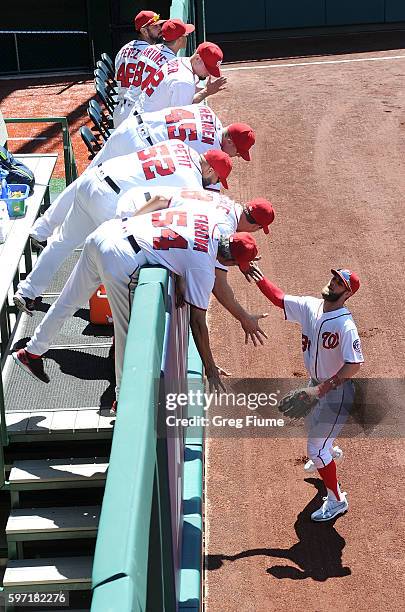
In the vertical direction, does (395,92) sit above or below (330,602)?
above

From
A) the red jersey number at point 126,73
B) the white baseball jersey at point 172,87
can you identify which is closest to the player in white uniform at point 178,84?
the white baseball jersey at point 172,87

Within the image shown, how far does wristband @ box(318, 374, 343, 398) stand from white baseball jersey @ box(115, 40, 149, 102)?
13.8ft

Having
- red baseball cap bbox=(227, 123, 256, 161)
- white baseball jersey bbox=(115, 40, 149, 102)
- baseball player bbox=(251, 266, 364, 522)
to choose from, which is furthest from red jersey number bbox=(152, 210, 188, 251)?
white baseball jersey bbox=(115, 40, 149, 102)

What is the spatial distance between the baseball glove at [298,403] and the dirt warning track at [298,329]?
743mm

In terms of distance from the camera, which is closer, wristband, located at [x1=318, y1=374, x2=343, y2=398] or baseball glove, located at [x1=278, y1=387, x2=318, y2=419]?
wristband, located at [x1=318, y1=374, x2=343, y2=398]

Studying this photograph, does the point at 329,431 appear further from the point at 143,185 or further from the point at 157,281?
the point at 157,281

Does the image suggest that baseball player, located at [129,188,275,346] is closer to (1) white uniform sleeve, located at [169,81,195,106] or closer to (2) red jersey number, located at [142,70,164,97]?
(1) white uniform sleeve, located at [169,81,195,106]

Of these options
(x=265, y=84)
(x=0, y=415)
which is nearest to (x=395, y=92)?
(x=265, y=84)

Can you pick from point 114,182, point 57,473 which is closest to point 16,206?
point 114,182

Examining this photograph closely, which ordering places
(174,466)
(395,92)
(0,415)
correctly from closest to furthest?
1. (174,466)
2. (0,415)
3. (395,92)

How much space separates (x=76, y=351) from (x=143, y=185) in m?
1.35

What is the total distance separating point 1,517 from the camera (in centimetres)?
641

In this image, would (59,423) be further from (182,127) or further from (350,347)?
(182,127)

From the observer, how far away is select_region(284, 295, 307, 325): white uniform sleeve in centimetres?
616
